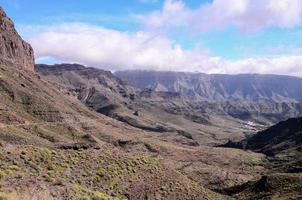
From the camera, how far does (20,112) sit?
19800 centimetres

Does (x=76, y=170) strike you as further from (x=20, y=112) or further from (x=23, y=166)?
(x=20, y=112)

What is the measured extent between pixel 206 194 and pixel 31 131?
364 feet

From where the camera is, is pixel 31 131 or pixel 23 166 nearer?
pixel 23 166

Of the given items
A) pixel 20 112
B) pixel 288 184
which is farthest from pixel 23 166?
pixel 20 112

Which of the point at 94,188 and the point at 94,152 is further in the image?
the point at 94,152

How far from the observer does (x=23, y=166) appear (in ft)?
162

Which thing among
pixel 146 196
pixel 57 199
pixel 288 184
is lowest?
pixel 288 184

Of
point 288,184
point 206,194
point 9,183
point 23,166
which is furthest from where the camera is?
point 288,184

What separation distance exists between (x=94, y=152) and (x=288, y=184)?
59431 mm

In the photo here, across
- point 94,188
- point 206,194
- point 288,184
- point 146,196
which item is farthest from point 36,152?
point 288,184

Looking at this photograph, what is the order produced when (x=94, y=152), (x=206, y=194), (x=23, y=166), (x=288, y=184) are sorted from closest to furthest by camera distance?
(x=23, y=166) → (x=94, y=152) → (x=206, y=194) → (x=288, y=184)

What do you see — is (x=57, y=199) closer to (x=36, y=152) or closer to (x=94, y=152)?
(x=36, y=152)

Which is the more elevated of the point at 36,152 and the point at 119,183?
the point at 36,152

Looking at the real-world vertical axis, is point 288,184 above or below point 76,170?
below
